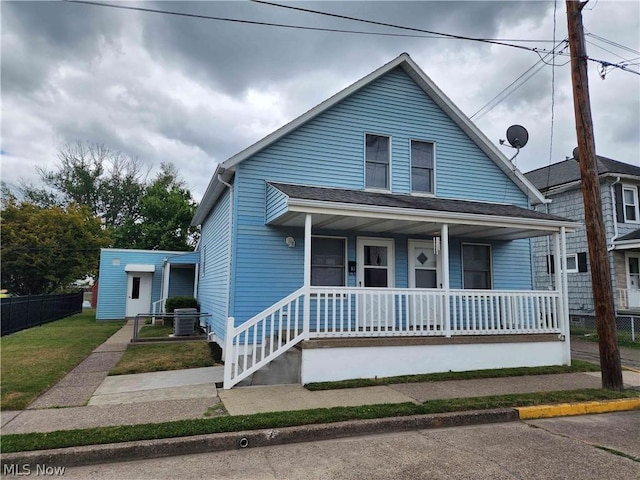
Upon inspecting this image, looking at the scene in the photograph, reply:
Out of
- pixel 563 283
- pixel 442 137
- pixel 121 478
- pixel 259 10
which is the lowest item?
pixel 121 478

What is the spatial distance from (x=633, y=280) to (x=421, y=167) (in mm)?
11845

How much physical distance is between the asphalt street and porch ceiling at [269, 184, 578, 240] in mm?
4034

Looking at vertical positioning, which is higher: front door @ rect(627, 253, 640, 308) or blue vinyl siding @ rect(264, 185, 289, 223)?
blue vinyl siding @ rect(264, 185, 289, 223)

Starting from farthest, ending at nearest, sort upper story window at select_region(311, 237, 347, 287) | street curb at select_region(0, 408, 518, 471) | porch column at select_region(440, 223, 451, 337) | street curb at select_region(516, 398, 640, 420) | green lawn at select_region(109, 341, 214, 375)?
upper story window at select_region(311, 237, 347, 287)
green lawn at select_region(109, 341, 214, 375)
porch column at select_region(440, 223, 451, 337)
street curb at select_region(516, 398, 640, 420)
street curb at select_region(0, 408, 518, 471)

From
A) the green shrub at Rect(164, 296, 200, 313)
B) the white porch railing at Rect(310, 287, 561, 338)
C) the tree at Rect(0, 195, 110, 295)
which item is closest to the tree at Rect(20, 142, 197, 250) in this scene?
the tree at Rect(0, 195, 110, 295)

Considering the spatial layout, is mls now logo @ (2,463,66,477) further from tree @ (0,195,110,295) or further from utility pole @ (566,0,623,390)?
tree @ (0,195,110,295)

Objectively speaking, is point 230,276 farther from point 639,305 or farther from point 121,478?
point 639,305

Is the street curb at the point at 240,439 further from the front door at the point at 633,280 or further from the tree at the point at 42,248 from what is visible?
the tree at the point at 42,248

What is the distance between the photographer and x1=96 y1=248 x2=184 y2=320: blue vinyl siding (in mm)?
20172

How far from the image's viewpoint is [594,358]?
10500 mm

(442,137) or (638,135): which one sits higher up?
(638,135)

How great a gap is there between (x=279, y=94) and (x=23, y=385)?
11.7 m

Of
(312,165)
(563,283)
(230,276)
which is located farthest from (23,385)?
(563,283)

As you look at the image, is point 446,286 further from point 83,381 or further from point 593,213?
point 83,381
